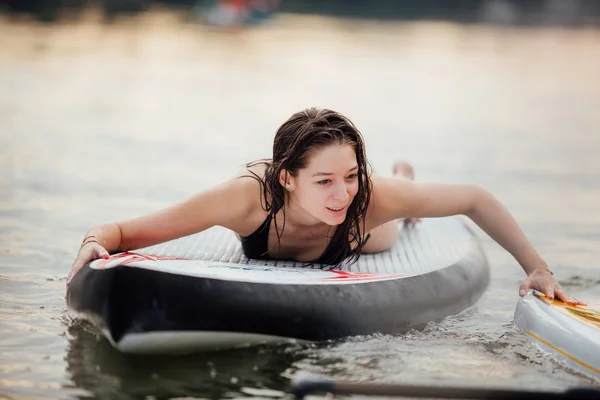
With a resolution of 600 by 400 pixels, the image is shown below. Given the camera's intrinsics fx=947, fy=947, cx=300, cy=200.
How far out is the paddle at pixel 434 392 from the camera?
2562 mm

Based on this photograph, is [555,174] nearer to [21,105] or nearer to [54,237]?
[54,237]

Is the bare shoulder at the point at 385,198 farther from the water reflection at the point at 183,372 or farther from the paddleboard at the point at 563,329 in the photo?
the water reflection at the point at 183,372

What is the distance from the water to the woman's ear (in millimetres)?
671

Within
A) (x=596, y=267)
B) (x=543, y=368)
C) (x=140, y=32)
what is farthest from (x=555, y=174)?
(x=140, y=32)

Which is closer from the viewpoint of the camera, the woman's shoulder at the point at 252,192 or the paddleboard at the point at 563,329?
the paddleboard at the point at 563,329

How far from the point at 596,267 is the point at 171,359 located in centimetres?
295

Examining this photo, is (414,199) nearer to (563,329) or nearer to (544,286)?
(544,286)

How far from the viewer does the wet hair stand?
146 inches

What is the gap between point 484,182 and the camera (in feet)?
26.2

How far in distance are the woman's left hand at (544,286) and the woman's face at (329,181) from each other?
0.85 meters

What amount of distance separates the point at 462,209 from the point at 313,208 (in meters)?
0.72

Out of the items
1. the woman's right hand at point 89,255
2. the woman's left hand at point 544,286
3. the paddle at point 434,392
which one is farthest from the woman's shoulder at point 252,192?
the paddle at point 434,392

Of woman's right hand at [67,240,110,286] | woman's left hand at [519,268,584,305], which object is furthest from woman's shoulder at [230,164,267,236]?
woman's left hand at [519,268,584,305]

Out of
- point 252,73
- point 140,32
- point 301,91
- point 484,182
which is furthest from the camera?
point 140,32
